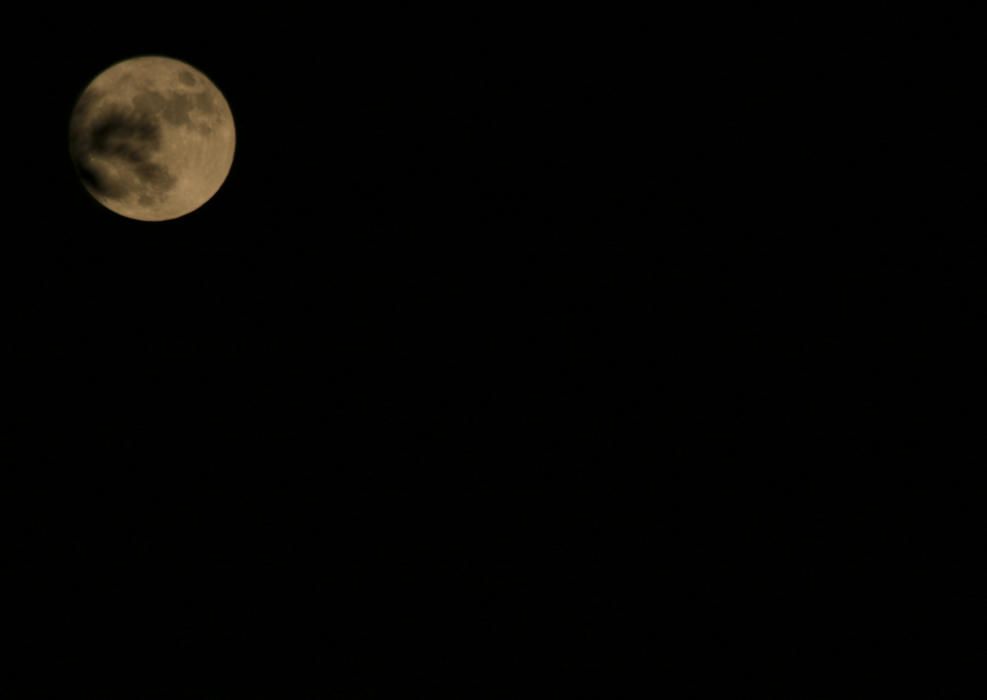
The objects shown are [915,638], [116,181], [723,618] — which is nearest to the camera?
[116,181]

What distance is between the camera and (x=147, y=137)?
118 inches

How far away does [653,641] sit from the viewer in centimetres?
480

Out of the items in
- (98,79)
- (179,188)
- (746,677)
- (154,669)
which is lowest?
(746,677)

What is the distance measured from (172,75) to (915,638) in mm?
5790

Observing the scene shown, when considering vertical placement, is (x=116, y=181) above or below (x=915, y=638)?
above

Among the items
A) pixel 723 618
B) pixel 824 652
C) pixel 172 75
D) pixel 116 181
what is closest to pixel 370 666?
pixel 723 618

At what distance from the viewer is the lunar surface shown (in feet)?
9.87

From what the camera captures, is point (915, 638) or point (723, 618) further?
point (723, 618)

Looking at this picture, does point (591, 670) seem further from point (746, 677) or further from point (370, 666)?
point (370, 666)

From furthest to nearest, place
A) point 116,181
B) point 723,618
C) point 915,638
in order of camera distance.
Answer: point 723,618 → point 915,638 → point 116,181

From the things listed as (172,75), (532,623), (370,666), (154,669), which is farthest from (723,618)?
(172,75)

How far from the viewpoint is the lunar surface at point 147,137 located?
9.87ft

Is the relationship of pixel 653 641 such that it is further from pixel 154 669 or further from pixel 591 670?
pixel 154 669

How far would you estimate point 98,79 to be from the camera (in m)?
3.11
